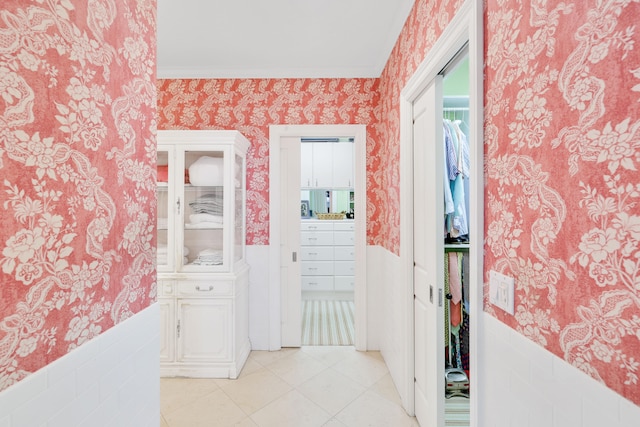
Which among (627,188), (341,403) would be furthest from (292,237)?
(627,188)

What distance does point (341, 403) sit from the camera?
7.00 ft

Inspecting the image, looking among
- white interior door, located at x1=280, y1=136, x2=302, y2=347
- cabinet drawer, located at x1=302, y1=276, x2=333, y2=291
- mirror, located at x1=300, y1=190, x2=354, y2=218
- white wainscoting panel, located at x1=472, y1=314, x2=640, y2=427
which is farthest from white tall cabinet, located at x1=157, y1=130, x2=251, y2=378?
mirror, located at x1=300, y1=190, x2=354, y2=218

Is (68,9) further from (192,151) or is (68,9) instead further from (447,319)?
(447,319)

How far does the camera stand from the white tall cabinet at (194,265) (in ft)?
8.07

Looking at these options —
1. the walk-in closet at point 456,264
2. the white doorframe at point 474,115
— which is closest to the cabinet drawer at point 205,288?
the walk-in closet at point 456,264

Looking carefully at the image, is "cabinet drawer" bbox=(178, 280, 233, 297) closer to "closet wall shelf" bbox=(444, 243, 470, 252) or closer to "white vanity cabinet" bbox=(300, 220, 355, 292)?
"closet wall shelf" bbox=(444, 243, 470, 252)

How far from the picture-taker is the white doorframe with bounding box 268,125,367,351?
115 inches

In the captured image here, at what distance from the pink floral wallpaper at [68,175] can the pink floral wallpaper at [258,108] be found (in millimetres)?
1820

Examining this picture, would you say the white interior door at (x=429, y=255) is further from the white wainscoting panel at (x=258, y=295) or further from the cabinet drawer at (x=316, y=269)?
the cabinet drawer at (x=316, y=269)

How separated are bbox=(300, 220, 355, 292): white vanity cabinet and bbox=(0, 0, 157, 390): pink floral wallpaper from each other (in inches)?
147

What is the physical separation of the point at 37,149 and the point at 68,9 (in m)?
0.40

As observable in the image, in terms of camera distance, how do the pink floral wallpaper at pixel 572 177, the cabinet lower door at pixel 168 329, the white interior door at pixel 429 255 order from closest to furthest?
the pink floral wallpaper at pixel 572 177 < the white interior door at pixel 429 255 < the cabinet lower door at pixel 168 329

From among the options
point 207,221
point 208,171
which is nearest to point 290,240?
point 207,221

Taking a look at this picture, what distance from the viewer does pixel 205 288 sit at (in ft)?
8.07
